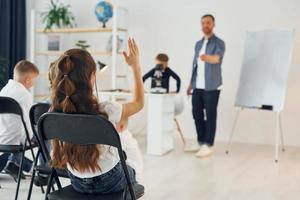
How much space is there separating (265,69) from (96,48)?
8.74 ft

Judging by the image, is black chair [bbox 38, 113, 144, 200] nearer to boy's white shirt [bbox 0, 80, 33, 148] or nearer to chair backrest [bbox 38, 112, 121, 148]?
chair backrest [bbox 38, 112, 121, 148]

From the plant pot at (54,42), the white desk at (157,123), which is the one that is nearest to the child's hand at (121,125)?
the white desk at (157,123)

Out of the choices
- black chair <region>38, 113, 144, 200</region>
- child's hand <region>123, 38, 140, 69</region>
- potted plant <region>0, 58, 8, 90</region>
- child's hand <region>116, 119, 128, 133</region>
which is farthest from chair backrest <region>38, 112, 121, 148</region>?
potted plant <region>0, 58, 8, 90</region>

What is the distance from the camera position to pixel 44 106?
2.39m

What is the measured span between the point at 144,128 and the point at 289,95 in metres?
2.08

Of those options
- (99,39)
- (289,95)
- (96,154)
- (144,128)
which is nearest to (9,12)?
(99,39)

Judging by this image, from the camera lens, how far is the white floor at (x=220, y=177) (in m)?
3.07

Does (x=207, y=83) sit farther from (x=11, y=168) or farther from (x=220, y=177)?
(x=11, y=168)

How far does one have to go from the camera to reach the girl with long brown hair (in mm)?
1633

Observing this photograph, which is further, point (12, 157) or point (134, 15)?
point (134, 15)

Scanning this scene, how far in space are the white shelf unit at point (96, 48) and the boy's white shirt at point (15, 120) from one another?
2731 mm

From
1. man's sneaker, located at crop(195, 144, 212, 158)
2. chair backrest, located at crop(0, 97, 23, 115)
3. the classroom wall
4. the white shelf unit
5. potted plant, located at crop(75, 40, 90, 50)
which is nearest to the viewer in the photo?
chair backrest, located at crop(0, 97, 23, 115)

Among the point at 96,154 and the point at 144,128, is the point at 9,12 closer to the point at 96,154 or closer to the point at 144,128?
the point at 144,128

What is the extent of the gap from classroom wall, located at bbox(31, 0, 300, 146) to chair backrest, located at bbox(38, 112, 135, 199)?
402cm
